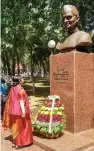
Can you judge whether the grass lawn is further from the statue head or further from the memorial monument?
the statue head

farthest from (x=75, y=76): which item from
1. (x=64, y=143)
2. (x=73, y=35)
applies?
Answer: (x=64, y=143)

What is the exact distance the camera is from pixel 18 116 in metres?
6.90

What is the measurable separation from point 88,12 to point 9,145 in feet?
38.4

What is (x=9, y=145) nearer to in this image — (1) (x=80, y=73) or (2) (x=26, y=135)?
(2) (x=26, y=135)

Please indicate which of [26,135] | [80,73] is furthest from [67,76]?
[26,135]

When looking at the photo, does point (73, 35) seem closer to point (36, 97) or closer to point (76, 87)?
point (76, 87)

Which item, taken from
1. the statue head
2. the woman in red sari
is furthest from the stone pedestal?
the woman in red sari

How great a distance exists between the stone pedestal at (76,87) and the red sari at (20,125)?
134 centimetres

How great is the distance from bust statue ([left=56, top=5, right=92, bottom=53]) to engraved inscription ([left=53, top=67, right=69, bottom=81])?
619mm

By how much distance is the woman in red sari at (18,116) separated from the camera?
22.5 feet

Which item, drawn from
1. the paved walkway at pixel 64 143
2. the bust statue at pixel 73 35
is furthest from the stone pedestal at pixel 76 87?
the paved walkway at pixel 64 143

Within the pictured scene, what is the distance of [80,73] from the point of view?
26.0 feet

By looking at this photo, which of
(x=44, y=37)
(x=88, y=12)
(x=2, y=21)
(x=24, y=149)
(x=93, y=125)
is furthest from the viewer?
(x=44, y=37)

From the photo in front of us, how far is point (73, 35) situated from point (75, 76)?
127 cm
